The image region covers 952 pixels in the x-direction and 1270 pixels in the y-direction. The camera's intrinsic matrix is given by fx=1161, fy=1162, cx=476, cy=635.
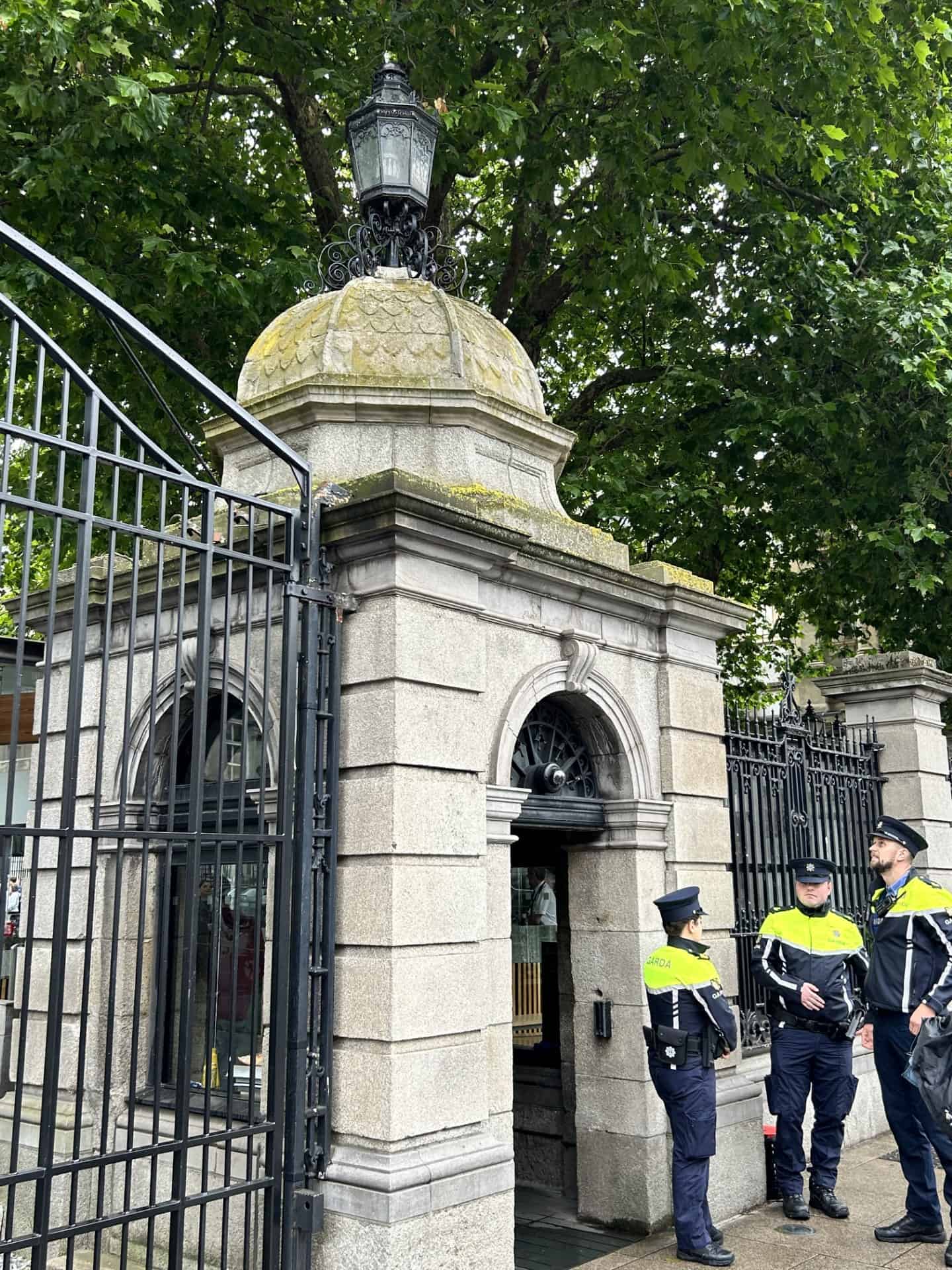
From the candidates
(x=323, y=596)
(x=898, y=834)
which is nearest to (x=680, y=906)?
(x=898, y=834)

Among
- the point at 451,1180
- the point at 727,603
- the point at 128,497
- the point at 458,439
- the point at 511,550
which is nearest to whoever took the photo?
the point at 451,1180

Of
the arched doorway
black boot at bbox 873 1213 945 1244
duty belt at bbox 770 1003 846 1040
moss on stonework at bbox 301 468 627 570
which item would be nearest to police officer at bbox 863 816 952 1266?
black boot at bbox 873 1213 945 1244

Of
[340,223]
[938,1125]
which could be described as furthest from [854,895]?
[340,223]

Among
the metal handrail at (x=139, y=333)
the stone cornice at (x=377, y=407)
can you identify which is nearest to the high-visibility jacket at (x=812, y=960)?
the stone cornice at (x=377, y=407)

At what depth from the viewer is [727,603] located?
25.9 ft

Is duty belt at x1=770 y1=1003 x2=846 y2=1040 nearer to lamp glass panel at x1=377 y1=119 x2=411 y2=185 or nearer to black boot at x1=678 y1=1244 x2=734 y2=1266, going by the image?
black boot at x1=678 y1=1244 x2=734 y2=1266

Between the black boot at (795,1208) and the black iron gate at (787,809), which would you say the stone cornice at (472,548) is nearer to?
the black iron gate at (787,809)

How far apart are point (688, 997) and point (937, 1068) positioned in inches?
50.2

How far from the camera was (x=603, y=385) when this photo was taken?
1336 cm

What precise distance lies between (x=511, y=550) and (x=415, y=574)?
671 mm

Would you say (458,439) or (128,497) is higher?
(128,497)

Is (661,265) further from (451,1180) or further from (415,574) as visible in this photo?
(451,1180)

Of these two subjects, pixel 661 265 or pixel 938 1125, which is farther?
pixel 661 265

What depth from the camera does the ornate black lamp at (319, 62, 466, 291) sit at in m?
6.91
